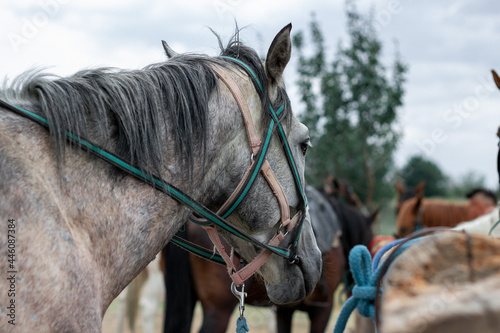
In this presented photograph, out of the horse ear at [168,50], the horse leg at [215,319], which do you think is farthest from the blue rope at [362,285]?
the horse leg at [215,319]

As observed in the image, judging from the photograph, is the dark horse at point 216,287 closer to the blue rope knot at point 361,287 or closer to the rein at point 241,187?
the rein at point 241,187

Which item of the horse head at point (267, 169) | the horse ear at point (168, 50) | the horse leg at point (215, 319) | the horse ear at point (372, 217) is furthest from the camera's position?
the horse ear at point (372, 217)

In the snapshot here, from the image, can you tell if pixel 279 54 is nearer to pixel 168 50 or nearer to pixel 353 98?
pixel 168 50

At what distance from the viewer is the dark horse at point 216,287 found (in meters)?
4.45

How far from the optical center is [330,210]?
223 inches

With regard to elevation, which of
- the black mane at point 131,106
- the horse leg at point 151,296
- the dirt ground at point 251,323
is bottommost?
the dirt ground at point 251,323

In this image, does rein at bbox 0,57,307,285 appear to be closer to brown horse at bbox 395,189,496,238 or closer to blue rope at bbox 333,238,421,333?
blue rope at bbox 333,238,421,333

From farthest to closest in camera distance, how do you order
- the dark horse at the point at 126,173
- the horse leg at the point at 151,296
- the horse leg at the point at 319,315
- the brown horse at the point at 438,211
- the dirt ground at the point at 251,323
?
the dirt ground at the point at 251,323, the brown horse at the point at 438,211, the horse leg at the point at 151,296, the horse leg at the point at 319,315, the dark horse at the point at 126,173

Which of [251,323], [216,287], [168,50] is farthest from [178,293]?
[251,323]

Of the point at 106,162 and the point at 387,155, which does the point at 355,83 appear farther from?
the point at 106,162

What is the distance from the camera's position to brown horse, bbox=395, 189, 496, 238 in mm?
7555

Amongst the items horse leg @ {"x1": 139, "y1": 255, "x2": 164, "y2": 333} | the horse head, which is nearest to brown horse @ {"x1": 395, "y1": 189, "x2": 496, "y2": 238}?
horse leg @ {"x1": 139, "y1": 255, "x2": 164, "y2": 333}

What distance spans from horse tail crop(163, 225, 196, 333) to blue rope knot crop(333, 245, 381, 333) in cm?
320

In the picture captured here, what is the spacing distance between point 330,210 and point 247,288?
6.06 ft
